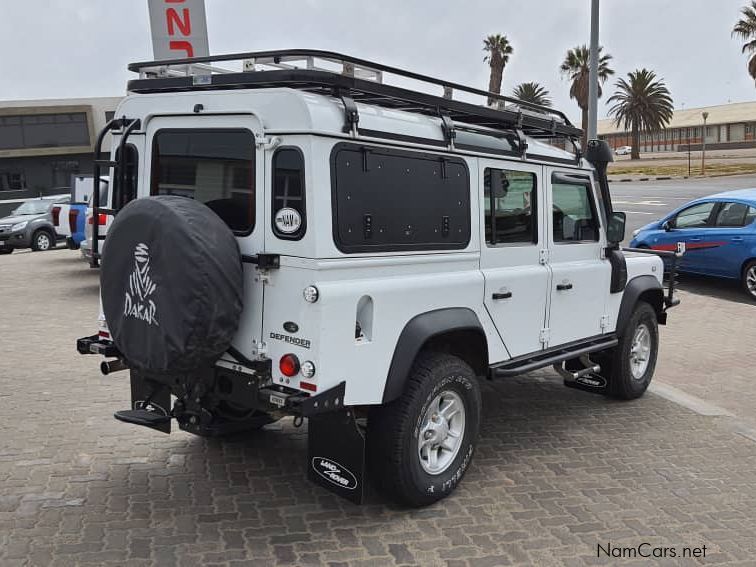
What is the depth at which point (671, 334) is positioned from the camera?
991 cm

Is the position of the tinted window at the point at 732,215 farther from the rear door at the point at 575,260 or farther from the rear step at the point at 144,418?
the rear step at the point at 144,418

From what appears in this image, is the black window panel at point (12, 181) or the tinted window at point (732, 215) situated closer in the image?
the tinted window at point (732, 215)

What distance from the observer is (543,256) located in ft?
18.3

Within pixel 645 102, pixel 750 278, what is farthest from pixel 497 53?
pixel 750 278

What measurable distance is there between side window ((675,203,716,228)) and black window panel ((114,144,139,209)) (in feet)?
35.1

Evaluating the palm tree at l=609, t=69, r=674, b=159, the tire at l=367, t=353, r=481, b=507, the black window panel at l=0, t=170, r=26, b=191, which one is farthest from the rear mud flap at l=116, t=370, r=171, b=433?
the palm tree at l=609, t=69, r=674, b=159

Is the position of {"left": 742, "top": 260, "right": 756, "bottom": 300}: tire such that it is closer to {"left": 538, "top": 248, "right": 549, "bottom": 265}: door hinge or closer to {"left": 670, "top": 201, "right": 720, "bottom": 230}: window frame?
{"left": 670, "top": 201, "right": 720, "bottom": 230}: window frame

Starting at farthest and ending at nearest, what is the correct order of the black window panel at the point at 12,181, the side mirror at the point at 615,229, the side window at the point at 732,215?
1. the black window panel at the point at 12,181
2. the side window at the point at 732,215
3. the side mirror at the point at 615,229

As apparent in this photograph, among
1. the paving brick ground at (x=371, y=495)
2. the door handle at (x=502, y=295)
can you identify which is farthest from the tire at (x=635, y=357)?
the door handle at (x=502, y=295)

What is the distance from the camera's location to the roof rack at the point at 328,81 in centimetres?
406

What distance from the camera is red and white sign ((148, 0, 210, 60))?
24.2ft

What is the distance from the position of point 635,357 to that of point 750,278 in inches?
247

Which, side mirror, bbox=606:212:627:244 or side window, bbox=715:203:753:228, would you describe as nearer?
side mirror, bbox=606:212:627:244

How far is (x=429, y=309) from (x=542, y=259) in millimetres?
1481
